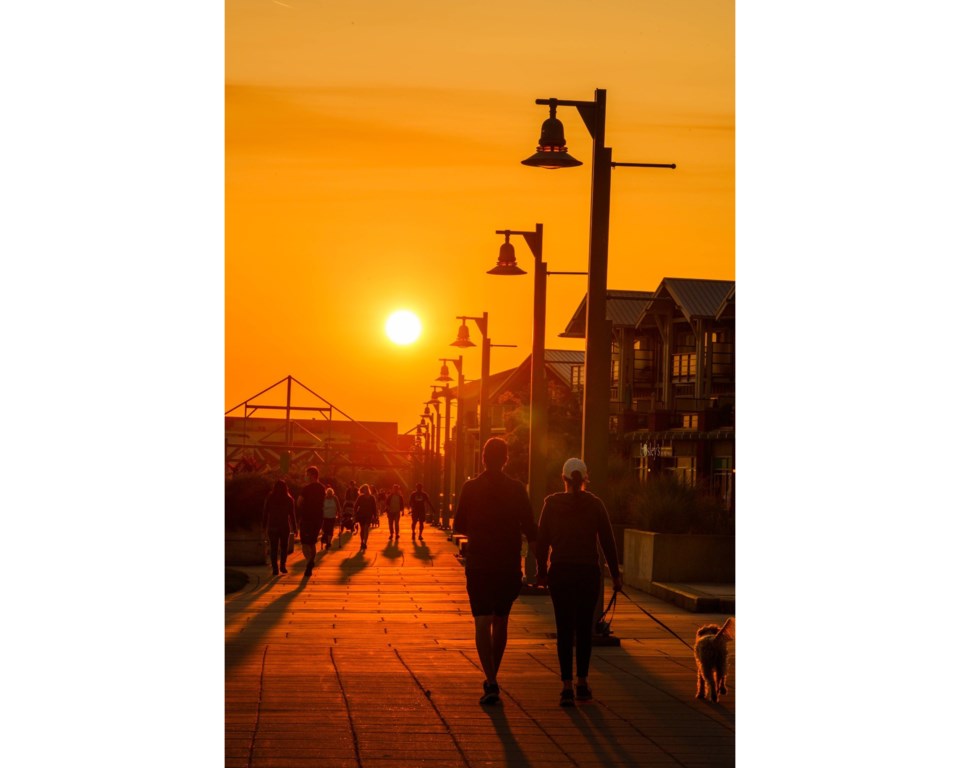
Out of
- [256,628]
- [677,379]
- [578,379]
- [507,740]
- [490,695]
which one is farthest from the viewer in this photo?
[578,379]

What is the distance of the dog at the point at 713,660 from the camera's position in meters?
11.0

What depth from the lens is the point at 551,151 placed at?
563 inches

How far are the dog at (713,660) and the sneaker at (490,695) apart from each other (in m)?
1.49

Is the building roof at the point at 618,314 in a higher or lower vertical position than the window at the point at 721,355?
higher

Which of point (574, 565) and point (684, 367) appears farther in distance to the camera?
point (684, 367)

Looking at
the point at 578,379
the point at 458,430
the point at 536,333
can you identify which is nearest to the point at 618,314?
the point at 578,379

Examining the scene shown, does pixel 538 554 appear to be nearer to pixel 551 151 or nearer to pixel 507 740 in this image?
pixel 507 740

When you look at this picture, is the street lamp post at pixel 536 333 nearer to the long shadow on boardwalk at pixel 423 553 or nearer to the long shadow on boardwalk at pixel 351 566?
the long shadow on boardwalk at pixel 351 566

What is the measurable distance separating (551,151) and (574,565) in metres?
4.67

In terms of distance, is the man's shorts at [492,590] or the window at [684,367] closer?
the man's shorts at [492,590]

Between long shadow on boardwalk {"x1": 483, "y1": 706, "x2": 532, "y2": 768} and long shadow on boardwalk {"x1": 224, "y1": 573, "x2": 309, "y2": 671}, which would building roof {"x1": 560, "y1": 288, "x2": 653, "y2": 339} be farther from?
long shadow on boardwalk {"x1": 483, "y1": 706, "x2": 532, "y2": 768}

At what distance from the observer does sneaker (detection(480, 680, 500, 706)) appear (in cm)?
1043

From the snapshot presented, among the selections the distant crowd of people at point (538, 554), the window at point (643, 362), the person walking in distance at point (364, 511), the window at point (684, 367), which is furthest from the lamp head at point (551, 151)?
→ the window at point (643, 362)
